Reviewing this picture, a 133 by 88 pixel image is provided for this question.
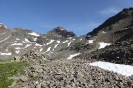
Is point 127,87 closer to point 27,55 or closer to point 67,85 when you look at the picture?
point 67,85

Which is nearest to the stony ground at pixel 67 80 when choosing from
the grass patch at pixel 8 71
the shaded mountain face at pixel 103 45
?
the grass patch at pixel 8 71

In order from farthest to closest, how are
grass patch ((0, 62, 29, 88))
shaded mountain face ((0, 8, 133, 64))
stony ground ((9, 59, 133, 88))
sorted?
1. shaded mountain face ((0, 8, 133, 64))
2. grass patch ((0, 62, 29, 88))
3. stony ground ((9, 59, 133, 88))

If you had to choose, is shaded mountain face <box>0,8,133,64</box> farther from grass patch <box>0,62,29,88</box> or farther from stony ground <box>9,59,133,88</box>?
grass patch <box>0,62,29,88</box>

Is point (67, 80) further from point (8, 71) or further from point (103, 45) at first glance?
point (103, 45)

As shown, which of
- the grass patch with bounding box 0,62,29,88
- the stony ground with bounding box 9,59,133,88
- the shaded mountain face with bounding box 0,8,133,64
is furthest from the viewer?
the shaded mountain face with bounding box 0,8,133,64

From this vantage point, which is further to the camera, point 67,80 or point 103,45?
point 103,45

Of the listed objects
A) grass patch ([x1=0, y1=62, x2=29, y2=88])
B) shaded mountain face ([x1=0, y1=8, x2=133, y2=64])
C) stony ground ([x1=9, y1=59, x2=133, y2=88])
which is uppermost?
shaded mountain face ([x1=0, y1=8, x2=133, y2=64])

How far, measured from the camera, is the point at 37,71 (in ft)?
90.9

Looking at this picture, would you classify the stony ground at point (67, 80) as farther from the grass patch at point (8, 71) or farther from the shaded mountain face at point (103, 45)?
the shaded mountain face at point (103, 45)

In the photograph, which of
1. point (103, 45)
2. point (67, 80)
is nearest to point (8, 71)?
point (67, 80)

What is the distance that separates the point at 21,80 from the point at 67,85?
725cm

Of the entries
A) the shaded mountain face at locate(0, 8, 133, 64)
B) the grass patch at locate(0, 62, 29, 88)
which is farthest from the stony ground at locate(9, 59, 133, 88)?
the shaded mountain face at locate(0, 8, 133, 64)

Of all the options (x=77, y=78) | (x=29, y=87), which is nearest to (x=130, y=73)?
(x=77, y=78)

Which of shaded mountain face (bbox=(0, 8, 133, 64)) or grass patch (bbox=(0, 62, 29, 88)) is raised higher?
shaded mountain face (bbox=(0, 8, 133, 64))
